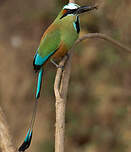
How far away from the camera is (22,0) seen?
3891 millimetres

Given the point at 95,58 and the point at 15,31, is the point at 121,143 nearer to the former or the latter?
the point at 95,58

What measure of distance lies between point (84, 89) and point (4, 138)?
211 cm

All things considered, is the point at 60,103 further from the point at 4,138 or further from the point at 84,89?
the point at 84,89

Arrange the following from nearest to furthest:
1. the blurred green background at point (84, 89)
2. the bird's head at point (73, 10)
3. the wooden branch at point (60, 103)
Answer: the wooden branch at point (60, 103) → the bird's head at point (73, 10) → the blurred green background at point (84, 89)

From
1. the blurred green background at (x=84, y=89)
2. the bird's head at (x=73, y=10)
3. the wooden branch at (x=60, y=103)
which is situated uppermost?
the bird's head at (x=73, y=10)

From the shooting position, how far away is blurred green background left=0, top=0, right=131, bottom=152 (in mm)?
2623

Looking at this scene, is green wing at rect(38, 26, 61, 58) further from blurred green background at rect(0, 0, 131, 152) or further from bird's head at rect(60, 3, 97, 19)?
blurred green background at rect(0, 0, 131, 152)

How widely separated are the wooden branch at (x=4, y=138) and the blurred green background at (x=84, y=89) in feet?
4.52

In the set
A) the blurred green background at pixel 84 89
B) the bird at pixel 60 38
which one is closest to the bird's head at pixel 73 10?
the bird at pixel 60 38

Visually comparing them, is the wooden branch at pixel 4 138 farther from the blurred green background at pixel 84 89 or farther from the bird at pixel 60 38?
the blurred green background at pixel 84 89

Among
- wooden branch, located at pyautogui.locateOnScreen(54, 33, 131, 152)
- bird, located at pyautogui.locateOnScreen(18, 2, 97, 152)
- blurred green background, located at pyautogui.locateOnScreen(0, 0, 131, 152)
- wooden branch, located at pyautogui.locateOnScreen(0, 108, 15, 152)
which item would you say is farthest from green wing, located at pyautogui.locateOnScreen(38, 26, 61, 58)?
blurred green background, located at pyautogui.locateOnScreen(0, 0, 131, 152)

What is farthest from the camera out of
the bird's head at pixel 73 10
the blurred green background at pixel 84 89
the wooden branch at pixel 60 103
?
the blurred green background at pixel 84 89

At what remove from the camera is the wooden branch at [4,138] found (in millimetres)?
941

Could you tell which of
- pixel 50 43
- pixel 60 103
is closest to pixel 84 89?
pixel 50 43
